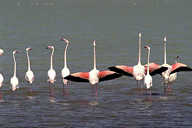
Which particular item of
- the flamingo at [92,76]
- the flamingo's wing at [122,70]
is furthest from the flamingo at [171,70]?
the flamingo at [92,76]

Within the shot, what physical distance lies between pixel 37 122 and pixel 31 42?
2443cm

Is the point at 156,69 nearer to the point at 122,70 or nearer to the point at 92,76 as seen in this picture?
the point at 122,70

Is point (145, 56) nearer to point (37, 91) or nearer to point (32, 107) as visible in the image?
point (37, 91)

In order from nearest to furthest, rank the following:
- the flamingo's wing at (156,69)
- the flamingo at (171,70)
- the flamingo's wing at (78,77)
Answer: the flamingo's wing at (78,77) → the flamingo's wing at (156,69) → the flamingo at (171,70)

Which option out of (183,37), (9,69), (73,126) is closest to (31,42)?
(183,37)

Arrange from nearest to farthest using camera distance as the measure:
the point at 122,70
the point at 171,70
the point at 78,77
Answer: the point at 78,77
the point at 122,70
the point at 171,70

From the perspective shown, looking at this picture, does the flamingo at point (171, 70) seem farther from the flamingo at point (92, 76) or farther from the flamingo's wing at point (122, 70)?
the flamingo at point (92, 76)

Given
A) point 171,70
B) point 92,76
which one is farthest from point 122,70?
point 171,70

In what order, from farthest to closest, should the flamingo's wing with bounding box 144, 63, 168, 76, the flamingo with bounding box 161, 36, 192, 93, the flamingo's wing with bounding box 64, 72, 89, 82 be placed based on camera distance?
the flamingo with bounding box 161, 36, 192, 93 < the flamingo's wing with bounding box 144, 63, 168, 76 < the flamingo's wing with bounding box 64, 72, 89, 82

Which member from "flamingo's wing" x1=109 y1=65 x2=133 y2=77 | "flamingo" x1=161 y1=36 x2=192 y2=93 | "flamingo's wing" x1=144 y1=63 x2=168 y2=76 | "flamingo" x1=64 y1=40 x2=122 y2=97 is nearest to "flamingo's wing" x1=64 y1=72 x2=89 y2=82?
"flamingo" x1=64 y1=40 x2=122 y2=97

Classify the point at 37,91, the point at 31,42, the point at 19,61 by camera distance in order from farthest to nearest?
the point at 31,42 → the point at 19,61 → the point at 37,91

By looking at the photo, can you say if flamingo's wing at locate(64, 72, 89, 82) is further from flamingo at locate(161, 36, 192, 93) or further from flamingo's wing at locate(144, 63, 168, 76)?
flamingo at locate(161, 36, 192, 93)

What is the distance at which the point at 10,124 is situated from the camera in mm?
16844

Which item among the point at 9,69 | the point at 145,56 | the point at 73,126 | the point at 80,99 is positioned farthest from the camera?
the point at 145,56
